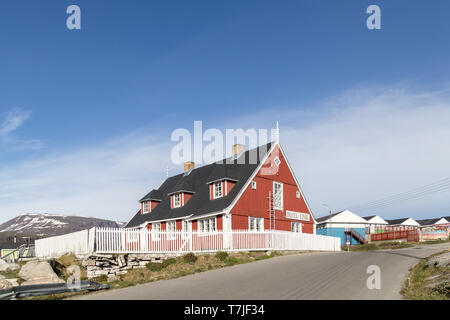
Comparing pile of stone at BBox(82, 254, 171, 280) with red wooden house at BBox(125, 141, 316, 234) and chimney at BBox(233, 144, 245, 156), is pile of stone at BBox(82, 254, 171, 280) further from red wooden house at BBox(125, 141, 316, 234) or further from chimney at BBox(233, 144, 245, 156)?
chimney at BBox(233, 144, 245, 156)

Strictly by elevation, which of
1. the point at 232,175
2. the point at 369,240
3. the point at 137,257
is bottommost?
the point at 369,240

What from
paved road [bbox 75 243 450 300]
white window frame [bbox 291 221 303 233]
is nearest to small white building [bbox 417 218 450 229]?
white window frame [bbox 291 221 303 233]

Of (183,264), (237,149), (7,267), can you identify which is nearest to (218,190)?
(237,149)

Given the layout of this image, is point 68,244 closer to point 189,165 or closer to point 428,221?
point 189,165

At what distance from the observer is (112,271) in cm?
2397

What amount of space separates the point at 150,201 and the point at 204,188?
865 centimetres

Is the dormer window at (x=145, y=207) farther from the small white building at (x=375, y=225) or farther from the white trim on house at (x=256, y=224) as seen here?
the small white building at (x=375, y=225)

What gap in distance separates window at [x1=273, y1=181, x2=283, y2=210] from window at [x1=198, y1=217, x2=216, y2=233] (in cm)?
569

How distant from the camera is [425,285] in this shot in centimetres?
1216

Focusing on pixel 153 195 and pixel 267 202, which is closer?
pixel 267 202
